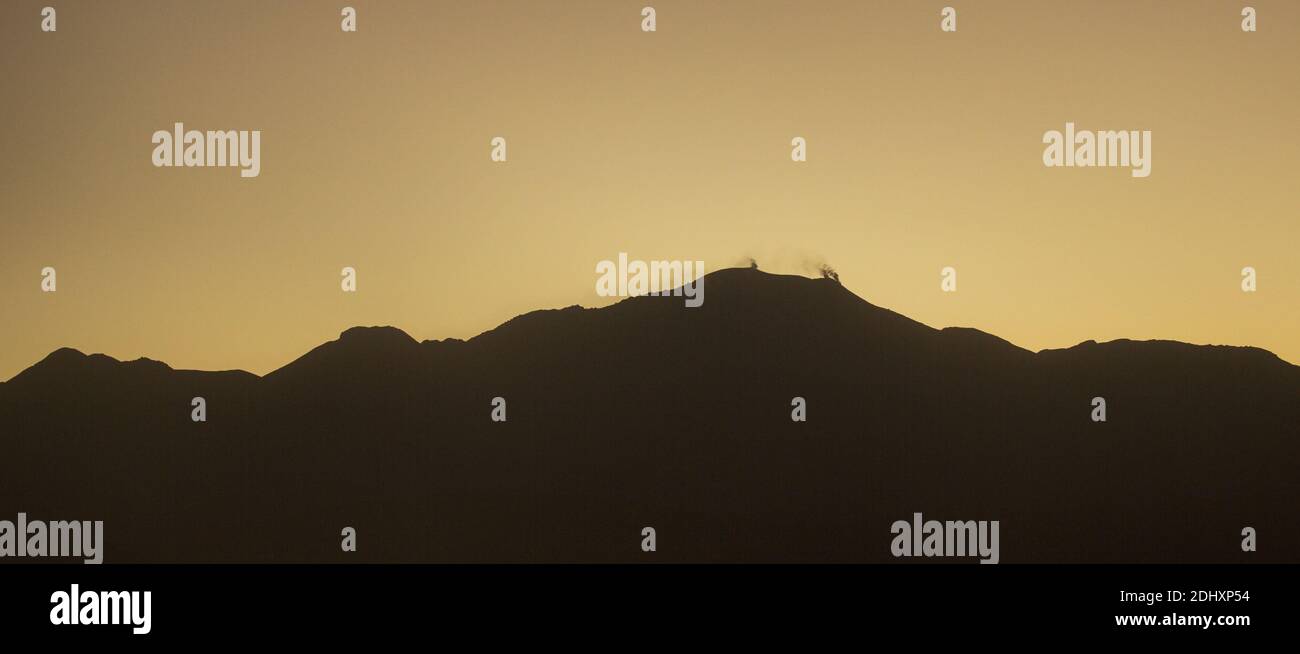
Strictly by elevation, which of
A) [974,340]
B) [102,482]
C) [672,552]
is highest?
[974,340]

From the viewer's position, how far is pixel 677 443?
70.2 m

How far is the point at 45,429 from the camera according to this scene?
6906cm

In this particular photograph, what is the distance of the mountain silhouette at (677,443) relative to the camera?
191ft

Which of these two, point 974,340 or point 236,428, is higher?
point 974,340

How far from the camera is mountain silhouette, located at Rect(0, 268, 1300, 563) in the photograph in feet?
191

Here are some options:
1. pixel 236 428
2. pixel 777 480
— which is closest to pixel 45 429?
pixel 236 428

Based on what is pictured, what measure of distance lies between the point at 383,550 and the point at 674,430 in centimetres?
2711

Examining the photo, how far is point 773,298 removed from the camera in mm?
83312
